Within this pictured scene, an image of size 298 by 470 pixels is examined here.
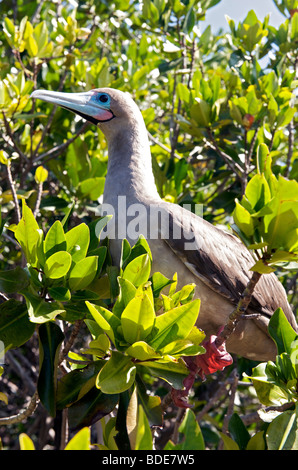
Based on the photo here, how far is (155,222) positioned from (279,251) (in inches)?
56.9

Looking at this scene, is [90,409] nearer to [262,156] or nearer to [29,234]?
[29,234]

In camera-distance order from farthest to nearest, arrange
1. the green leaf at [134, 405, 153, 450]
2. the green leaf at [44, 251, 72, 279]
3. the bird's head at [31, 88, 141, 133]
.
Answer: the bird's head at [31, 88, 141, 133], the green leaf at [44, 251, 72, 279], the green leaf at [134, 405, 153, 450]

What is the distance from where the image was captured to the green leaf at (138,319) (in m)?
1.98

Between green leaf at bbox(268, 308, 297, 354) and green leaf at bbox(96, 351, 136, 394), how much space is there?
1.99 ft

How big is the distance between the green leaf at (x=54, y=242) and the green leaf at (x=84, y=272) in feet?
0.33

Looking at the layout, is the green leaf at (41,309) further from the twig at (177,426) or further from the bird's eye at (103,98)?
the bird's eye at (103,98)

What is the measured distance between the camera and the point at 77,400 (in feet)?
7.66

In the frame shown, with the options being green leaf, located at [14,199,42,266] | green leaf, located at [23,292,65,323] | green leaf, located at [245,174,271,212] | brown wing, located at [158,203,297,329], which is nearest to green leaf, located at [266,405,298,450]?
green leaf, located at [245,174,271,212]

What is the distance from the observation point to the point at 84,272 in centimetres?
231

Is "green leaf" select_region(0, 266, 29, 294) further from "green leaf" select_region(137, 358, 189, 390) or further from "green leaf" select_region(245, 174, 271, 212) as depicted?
"green leaf" select_region(245, 174, 271, 212)

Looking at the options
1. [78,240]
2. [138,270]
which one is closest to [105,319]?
[138,270]

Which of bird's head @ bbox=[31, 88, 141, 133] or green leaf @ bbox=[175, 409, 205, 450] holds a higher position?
bird's head @ bbox=[31, 88, 141, 133]

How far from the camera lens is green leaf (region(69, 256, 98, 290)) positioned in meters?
2.30

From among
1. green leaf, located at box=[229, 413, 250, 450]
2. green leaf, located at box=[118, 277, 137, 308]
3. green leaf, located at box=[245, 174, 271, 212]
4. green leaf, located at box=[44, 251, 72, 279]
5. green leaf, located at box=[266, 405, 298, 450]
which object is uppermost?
green leaf, located at box=[245, 174, 271, 212]
